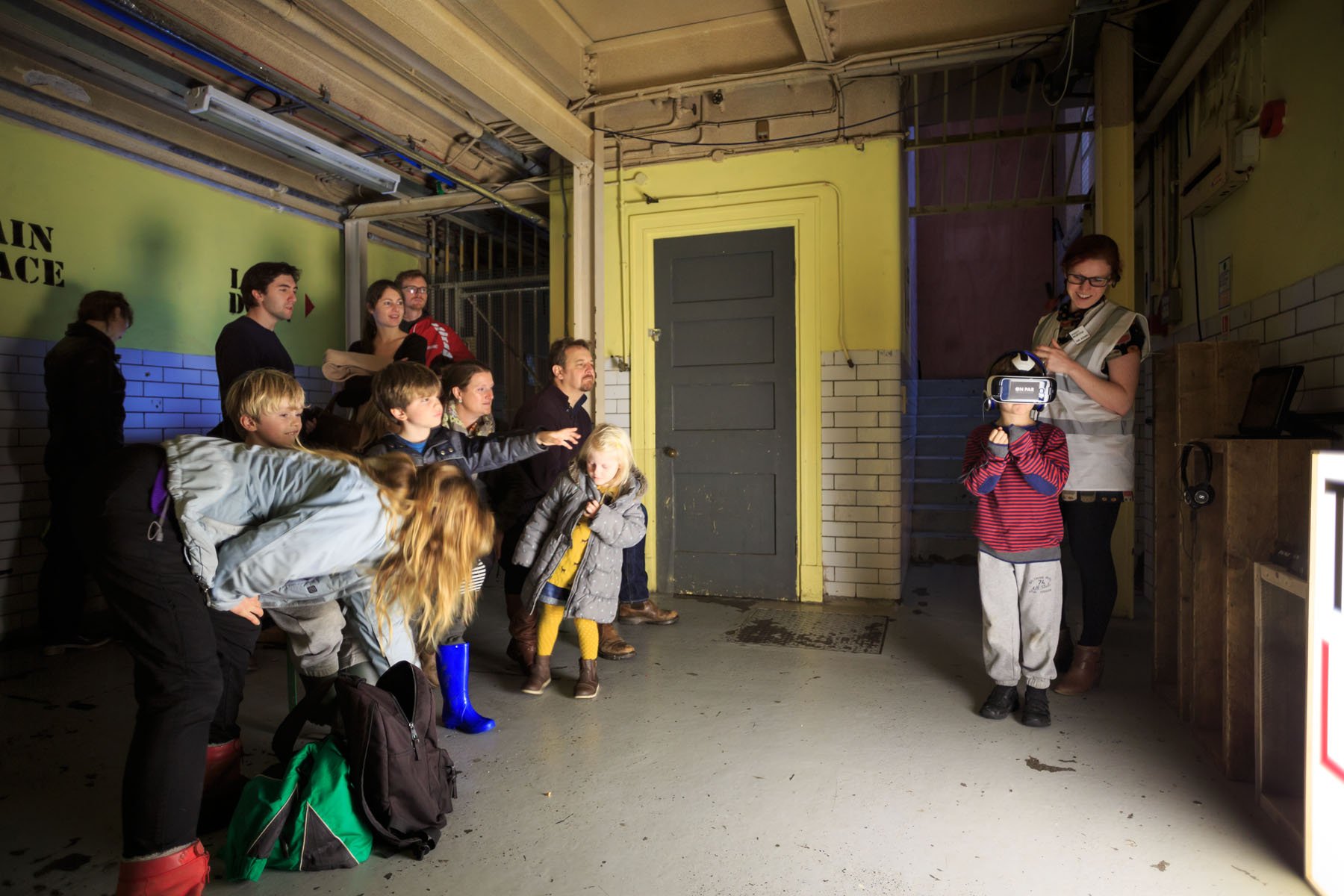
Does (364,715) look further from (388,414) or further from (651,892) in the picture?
(388,414)

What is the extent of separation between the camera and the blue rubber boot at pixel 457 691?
2.71 m

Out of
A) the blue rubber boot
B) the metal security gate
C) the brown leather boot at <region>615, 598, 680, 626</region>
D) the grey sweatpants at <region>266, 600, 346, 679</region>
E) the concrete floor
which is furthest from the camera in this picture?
the metal security gate

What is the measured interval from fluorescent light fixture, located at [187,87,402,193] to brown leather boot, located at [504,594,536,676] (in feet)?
8.36

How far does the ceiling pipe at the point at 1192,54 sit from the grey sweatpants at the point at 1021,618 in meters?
2.30

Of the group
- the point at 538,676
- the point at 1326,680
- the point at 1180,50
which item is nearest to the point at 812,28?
the point at 1180,50

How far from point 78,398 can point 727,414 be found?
329 centimetres

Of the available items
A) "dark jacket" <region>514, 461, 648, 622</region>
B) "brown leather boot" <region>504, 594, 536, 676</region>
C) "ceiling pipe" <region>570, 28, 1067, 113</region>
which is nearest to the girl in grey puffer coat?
"dark jacket" <region>514, 461, 648, 622</region>

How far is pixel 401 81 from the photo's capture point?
13.3ft

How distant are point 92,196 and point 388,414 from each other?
9.00ft

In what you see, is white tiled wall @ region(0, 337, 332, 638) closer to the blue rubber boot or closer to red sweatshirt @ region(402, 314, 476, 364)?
red sweatshirt @ region(402, 314, 476, 364)

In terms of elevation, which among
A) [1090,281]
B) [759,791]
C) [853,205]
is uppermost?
[853,205]

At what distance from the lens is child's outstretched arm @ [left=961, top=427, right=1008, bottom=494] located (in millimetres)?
2658

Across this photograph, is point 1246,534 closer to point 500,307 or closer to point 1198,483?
point 1198,483

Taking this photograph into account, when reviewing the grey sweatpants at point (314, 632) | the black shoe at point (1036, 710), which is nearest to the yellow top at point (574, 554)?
the grey sweatpants at point (314, 632)
